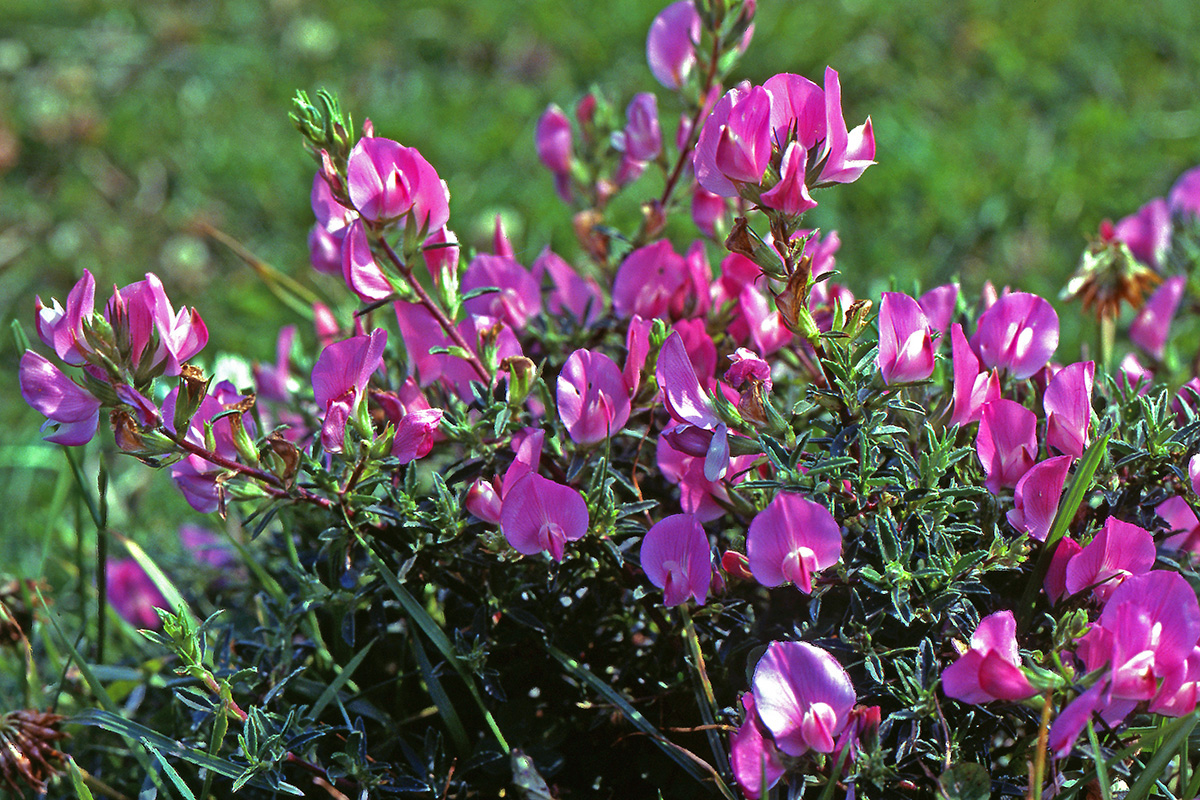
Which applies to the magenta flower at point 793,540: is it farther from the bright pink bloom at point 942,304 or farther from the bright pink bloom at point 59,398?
the bright pink bloom at point 59,398

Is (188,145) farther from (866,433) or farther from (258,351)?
(866,433)

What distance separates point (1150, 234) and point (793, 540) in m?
1.23

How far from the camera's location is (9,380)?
2891 mm

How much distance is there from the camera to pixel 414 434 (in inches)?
42.9

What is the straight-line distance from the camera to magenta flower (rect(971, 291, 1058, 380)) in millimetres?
1180

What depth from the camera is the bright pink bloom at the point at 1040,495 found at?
1.02 metres

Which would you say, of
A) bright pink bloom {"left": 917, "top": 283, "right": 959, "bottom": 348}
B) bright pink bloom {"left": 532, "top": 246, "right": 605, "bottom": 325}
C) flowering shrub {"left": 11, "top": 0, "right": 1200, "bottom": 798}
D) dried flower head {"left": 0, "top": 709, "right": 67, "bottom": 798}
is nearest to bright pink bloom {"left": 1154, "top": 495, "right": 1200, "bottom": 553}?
flowering shrub {"left": 11, "top": 0, "right": 1200, "bottom": 798}

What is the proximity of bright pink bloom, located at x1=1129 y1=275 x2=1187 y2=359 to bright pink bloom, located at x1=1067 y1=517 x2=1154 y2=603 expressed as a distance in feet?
2.54

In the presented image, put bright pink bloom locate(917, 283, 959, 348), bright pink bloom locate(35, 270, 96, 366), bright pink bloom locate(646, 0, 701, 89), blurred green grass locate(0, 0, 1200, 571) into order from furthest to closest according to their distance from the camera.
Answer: blurred green grass locate(0, 0, 1200, 571)
bright pink bloom locate(646, 0, 701, 89)
bright pink bloom locate(917, 283, 959, 348)
bright pink bloom locate(35, 270, 96, 366)

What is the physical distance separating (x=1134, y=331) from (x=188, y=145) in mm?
3035

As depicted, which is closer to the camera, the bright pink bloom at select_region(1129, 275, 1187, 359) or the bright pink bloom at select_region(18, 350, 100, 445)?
the bright pink bloom at select_region(18, 350, 100, 445)

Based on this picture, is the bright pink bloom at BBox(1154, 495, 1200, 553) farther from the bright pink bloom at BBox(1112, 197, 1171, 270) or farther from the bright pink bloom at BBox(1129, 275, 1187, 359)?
the bright pink bloom at BBox(1112, 197, 1171, 270)

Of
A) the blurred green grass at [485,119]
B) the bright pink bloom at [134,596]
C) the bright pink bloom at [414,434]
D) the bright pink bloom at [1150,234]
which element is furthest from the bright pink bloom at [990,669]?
the blurred green grass at [485,119]

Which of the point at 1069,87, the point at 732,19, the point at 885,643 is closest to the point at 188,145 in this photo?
the point at 732,19
